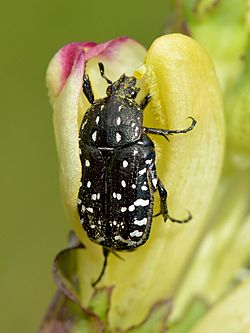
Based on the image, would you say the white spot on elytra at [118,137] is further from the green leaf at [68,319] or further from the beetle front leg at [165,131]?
the green leaf at [68,319]

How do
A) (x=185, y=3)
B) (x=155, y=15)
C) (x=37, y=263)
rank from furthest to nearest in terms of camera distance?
(x=155, y=15) → (x=37, y=263) → (x=185, y=3)

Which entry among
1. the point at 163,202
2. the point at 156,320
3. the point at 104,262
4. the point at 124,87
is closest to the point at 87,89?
the point at 124,87

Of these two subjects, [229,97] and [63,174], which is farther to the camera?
[229,97]

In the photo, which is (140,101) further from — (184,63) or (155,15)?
(155,15)

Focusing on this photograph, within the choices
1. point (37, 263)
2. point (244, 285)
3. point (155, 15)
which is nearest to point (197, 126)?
point (244, 285)

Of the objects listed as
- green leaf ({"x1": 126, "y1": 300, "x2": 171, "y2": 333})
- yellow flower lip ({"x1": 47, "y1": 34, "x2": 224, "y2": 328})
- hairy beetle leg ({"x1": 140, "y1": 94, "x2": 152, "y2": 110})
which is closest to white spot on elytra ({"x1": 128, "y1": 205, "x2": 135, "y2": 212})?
yellow flower lip ({"x1": 47, "y1": 34, "x2": 224, "y2": 328})

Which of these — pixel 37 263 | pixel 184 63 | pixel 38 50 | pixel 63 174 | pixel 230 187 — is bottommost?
pixel 37 263

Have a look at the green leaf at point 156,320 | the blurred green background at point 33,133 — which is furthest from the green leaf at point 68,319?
the blurred green background at point 33,133

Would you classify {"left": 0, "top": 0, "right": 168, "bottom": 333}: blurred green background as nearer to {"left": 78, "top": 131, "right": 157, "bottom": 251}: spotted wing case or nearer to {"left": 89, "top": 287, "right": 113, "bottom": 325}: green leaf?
{"left": 89, "top": 287, "right": 113, "bottom": 325}: green leaf
